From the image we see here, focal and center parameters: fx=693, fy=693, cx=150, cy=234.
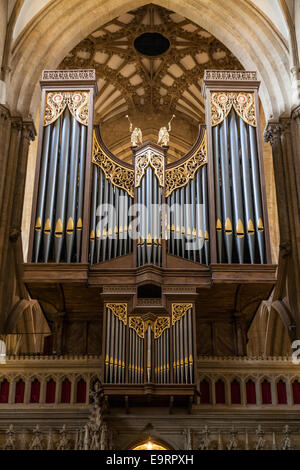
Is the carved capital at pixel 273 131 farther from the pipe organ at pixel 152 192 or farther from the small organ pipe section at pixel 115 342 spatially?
the small organ pipe section at pixel 115 342

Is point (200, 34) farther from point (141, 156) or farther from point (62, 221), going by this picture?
point (62, 221)

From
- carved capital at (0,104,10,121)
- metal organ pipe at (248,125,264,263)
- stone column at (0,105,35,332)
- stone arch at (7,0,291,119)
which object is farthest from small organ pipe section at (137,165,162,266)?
stone arch at (7,0,291,119)

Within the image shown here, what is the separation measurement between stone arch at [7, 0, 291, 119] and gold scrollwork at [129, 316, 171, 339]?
6436 millimetres

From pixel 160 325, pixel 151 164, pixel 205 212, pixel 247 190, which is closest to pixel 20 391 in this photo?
pixel 160 325

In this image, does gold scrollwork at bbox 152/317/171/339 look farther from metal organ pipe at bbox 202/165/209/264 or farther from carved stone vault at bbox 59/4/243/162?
carved stone vault at bbox 59/4/243/162

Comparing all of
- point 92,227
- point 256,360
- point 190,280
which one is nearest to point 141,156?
point 92,227

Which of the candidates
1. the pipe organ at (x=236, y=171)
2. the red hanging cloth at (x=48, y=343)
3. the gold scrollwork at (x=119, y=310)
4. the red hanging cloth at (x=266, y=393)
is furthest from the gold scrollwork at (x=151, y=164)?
the red hanging cloth at (x=48, y=343)

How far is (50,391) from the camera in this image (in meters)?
12.5

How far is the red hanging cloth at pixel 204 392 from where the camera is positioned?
12484mm

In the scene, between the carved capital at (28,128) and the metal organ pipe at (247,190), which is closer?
the metal organ pipe at (247,190)

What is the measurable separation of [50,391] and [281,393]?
4.17 m

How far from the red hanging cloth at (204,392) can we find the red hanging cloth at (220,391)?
0.59 ft

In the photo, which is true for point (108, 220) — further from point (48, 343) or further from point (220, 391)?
point (48, 343)

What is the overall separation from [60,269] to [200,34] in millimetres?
13310
